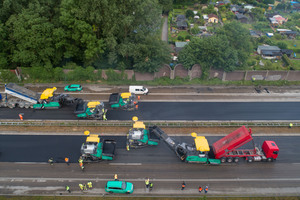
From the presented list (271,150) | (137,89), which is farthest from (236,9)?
(271,150)

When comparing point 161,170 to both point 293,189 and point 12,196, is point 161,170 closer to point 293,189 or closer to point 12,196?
Result: point 293,189

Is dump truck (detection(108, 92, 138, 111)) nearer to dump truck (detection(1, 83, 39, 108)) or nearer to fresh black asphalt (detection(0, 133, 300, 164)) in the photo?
fresh black asphalt (detection(0, 133, 300, 164))

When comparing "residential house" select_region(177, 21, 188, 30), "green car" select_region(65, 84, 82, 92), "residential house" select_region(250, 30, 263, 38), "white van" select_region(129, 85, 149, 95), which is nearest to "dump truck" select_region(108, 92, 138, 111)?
"white van" select_region(129, 85, 149, 95)

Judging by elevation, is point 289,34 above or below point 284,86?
above

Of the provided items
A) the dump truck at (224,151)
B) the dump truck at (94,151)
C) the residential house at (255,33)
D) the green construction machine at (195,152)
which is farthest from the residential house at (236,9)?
the dump truck at (94,151)

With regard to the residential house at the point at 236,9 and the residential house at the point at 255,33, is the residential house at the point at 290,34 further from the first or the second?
the residential house at the point at 236,9

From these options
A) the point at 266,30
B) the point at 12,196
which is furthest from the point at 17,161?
the point at 266,30
